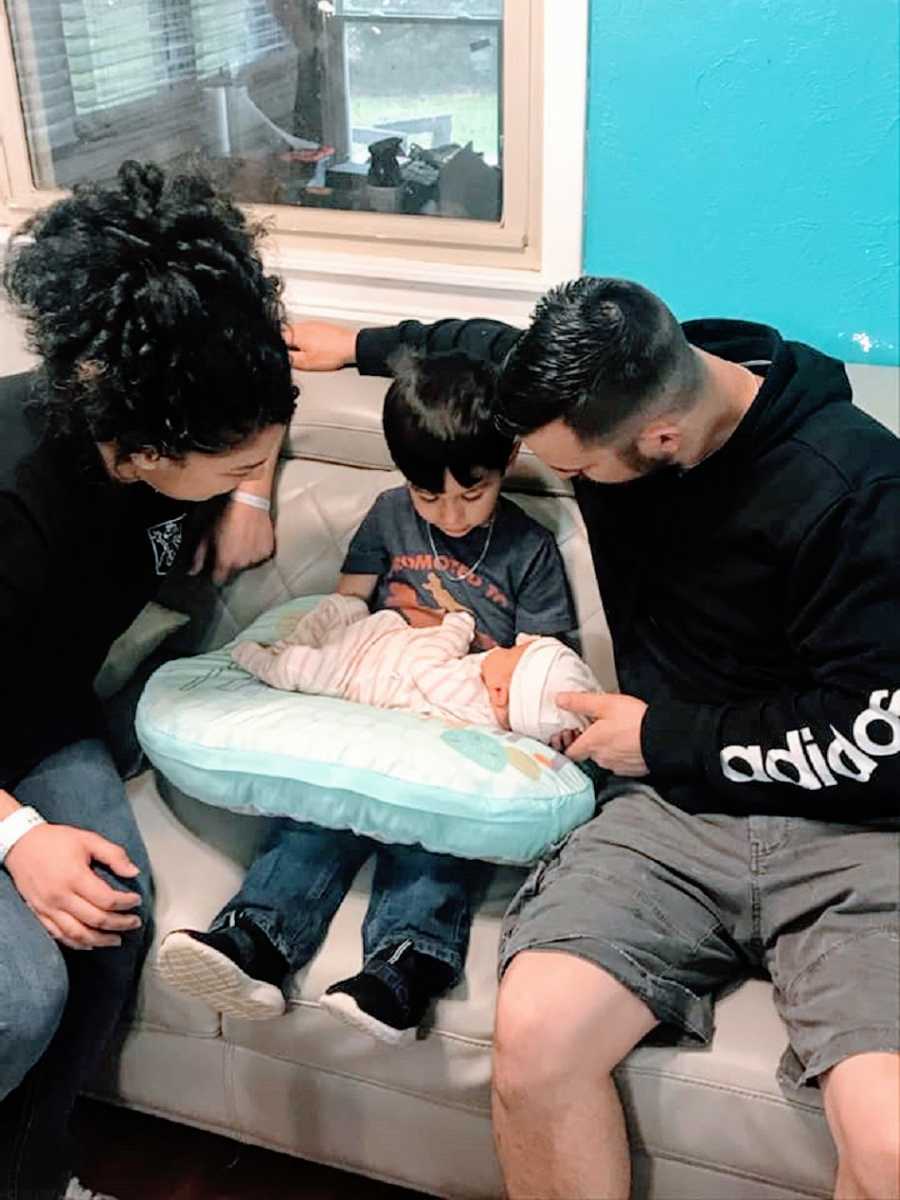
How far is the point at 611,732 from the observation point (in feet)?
4.36

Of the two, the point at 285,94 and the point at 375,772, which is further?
the point at 285,94

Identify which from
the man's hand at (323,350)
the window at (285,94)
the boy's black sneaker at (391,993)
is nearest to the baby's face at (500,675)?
the boy's black sneaker at (391,993)

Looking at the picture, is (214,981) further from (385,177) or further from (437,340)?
(385,177)

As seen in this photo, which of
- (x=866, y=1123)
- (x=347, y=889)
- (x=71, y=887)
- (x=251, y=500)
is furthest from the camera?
(x=251, y=500)

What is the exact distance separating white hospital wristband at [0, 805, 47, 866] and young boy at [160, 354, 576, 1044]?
20 cm

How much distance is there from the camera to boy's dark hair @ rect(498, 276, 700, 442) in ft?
3.79

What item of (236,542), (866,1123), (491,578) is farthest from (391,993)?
(236,542)

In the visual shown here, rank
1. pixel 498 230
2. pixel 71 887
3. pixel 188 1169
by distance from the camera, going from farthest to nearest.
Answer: pixel 498 230 < pixel 188 1169 < pixel 71 887

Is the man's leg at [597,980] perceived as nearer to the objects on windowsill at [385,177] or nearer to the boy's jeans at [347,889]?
the boy's jeans at [347,889]

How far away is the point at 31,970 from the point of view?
3.97 ft

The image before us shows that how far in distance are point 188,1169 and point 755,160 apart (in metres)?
1.53

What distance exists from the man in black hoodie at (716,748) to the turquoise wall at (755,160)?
0.43 m

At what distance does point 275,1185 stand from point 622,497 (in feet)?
3.07

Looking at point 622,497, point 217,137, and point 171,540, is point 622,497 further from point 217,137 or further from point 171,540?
point 217,137
